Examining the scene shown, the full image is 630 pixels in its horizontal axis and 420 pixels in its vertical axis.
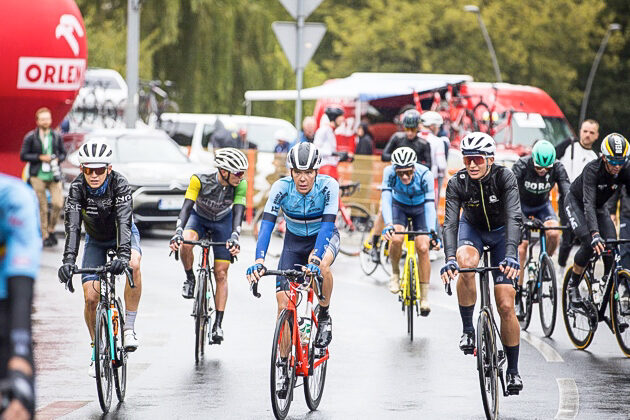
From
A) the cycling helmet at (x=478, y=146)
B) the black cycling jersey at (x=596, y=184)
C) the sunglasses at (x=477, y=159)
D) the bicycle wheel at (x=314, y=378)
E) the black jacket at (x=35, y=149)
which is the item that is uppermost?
the cycling helmet at (x=478, y=146)

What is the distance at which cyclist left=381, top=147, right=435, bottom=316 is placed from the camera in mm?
13156

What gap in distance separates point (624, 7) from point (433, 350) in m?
54.7

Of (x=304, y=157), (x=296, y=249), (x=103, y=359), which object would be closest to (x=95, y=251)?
(x=103, y=359)

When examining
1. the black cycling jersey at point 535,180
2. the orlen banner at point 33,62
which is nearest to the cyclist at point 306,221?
the orlen banner at point 33,62

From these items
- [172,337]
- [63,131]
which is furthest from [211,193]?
[63,131]

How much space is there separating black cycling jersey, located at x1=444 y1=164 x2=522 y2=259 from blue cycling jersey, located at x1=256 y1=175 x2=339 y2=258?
0.84 metres

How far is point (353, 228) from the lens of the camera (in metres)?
20.4

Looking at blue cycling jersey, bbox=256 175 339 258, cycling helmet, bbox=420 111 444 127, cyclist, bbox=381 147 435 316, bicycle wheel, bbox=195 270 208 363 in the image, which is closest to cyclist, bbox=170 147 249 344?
bicycle wheel, bbox=195 270 208 363

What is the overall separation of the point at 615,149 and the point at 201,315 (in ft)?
12.4

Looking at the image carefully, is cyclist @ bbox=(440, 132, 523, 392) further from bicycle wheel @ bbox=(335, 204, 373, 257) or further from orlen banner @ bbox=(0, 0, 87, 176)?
bicycle wheel @ bbox=(335, 204, 373, 257)

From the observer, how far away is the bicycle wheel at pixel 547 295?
12.3 metres

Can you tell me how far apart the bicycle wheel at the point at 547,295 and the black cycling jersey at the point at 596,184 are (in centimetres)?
104

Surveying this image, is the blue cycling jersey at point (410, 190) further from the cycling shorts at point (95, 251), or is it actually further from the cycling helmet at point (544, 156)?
the cycling shorts at point (95, 251)

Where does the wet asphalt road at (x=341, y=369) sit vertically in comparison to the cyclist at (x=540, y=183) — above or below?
below
